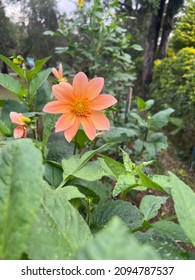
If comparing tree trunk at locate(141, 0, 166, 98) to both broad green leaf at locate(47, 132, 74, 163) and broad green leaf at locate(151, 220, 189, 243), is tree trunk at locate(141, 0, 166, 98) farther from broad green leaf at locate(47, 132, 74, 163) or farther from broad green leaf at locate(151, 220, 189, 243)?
broad green leaf at locate(151, 220, 189, 243)

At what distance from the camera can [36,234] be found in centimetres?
25

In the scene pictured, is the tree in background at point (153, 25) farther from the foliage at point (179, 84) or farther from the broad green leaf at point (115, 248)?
the broad green leaf at point (115, 248)

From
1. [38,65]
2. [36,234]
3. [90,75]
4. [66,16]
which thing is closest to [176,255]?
[36,234]

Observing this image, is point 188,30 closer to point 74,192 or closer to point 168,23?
point 168,23

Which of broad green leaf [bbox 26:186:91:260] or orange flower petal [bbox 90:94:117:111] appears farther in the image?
orange flower petal [bbox 90:94:117:111]

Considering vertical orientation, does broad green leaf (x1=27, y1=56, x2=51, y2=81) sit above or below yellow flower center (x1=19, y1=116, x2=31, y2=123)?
above

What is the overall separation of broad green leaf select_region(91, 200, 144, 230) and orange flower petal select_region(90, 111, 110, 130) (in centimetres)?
16

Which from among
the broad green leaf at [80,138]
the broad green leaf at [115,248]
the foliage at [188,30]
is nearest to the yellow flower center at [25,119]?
the broad green leaf at [80,138]

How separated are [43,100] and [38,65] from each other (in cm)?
12

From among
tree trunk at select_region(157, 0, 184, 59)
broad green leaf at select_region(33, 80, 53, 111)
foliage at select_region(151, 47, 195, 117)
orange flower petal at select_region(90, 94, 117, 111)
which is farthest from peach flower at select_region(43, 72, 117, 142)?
tree trunk at select_region(157, 0, 184, 59)

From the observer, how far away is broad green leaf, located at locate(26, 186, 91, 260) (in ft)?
0.82

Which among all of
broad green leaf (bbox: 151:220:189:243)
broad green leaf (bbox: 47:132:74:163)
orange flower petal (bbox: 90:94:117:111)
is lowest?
broad green leaf (bbox: 47:132:74:163)

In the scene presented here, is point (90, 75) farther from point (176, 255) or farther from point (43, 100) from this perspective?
point (176, 255)

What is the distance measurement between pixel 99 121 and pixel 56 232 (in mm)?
387
